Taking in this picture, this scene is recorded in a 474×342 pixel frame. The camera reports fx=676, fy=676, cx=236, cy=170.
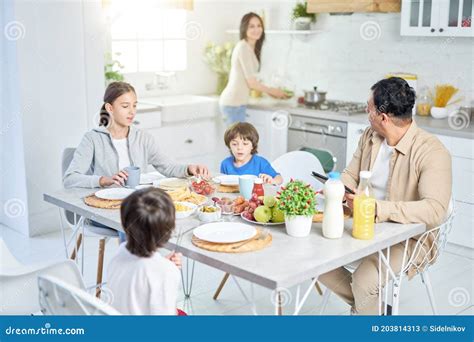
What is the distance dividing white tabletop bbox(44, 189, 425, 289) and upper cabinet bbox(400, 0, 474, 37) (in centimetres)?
230

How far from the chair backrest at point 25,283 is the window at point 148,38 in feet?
11.1

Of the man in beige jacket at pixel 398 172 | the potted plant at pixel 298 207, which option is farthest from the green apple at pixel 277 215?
the man in beige jacket at pixel 398 172

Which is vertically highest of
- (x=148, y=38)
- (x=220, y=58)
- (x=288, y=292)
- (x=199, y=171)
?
(x=148, y=38)

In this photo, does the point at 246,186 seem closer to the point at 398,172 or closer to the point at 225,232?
the point at 225,232

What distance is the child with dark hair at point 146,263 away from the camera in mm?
1874

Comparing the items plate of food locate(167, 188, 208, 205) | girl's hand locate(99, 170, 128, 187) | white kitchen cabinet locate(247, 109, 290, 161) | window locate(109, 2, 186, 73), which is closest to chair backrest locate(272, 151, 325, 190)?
plate of food locate(167, 188, 208, 205)

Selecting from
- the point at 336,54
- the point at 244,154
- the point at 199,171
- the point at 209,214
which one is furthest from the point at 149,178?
the point at 336,54

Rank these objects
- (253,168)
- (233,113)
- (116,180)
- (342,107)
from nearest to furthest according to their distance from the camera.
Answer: (116,180)
(253,168)
(342,107)
(233,113)

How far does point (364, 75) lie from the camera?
5.17m

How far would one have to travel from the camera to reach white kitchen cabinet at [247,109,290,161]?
16.9 ft

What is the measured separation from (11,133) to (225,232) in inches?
97.9

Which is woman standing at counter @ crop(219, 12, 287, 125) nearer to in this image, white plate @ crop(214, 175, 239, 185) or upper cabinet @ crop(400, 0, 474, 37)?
upper cabinet @ crop(400, 0, 474, 37)

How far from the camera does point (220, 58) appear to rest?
599 cm
